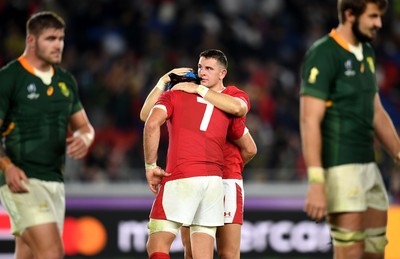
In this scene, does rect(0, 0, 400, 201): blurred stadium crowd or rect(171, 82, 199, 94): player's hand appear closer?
rect(171, 82, 199, 94): player's hand

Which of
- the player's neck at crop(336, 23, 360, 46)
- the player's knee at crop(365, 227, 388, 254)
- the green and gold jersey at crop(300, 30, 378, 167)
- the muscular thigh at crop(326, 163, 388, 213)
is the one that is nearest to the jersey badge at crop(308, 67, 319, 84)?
the green and gold jersey at crop(300, 30, 378, 167)

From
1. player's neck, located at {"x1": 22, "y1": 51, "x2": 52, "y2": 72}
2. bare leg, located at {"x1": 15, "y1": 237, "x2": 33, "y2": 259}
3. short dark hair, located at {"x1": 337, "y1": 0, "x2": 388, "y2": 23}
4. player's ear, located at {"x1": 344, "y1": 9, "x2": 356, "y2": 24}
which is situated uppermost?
short dark hair, located at {"x1": 337, "y1": 0, "x2": 388, "y2": 23}

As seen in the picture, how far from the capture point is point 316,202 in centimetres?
644

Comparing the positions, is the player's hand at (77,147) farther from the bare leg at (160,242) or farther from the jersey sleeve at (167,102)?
the bare leg at (160,242)

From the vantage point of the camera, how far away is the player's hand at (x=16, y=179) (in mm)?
7633

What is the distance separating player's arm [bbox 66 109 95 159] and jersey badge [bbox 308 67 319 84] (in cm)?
224

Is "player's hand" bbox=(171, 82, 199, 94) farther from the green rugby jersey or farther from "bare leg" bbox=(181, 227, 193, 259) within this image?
"bare leg" bbox=(181, 227, 193, 259)

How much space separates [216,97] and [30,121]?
4.96 ft

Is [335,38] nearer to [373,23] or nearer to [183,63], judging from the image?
[373,23]

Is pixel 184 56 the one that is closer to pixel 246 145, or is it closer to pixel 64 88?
pixel 246 145

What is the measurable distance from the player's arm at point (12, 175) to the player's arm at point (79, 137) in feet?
1.59

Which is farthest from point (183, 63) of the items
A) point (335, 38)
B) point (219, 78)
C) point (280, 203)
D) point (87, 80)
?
point (335, 38)

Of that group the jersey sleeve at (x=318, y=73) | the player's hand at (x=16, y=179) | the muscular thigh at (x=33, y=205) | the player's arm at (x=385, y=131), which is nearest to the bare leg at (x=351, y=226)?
the player's arm at (x=385, y=131)

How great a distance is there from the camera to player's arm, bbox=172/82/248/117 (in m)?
7.91
